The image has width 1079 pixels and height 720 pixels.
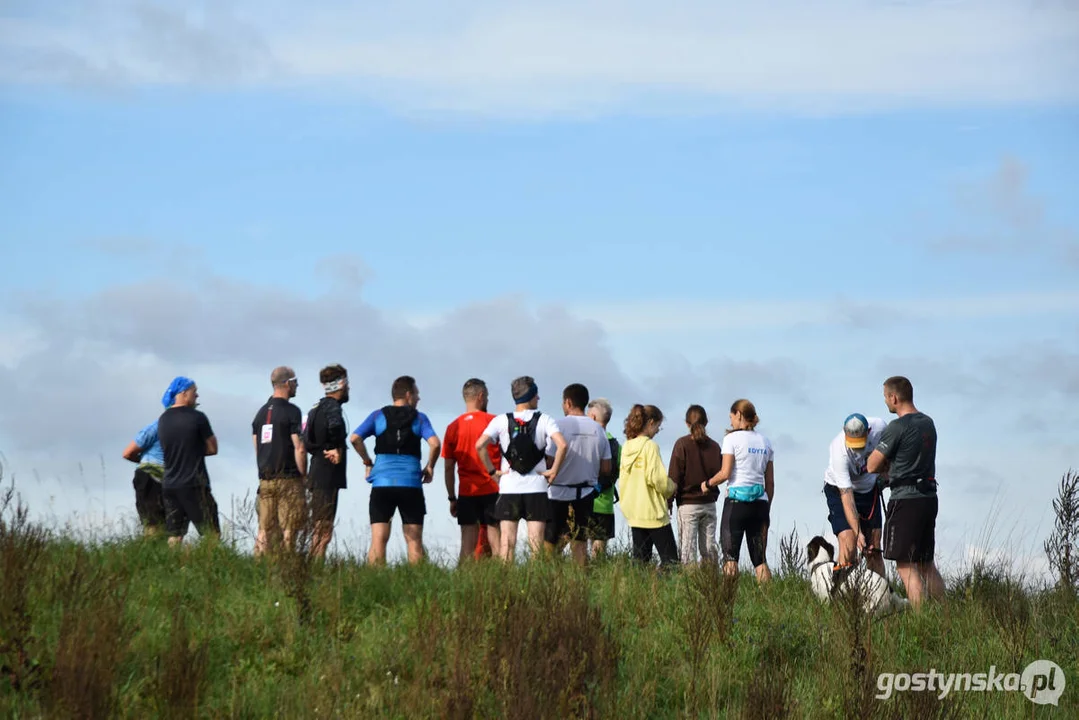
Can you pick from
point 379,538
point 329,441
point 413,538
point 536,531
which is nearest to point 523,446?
point 536,531

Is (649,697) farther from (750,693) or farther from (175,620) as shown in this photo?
(175,620)

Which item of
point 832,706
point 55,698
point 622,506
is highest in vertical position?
point 622,506

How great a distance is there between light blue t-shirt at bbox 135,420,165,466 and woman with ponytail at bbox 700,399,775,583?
5.70 m

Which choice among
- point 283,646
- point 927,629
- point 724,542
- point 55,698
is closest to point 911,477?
point 927,629

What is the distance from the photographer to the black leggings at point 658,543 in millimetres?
11898

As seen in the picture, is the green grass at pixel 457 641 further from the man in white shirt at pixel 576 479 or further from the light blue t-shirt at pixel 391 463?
the light blue t-shirt at pixel 391 463

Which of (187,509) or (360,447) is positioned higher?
(360,447)

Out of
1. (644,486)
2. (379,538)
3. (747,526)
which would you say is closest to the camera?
(379,538)

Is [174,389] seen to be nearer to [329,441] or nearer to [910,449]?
[329,441]

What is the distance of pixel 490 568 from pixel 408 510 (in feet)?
5.75

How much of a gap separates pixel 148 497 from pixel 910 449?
759 centimetres

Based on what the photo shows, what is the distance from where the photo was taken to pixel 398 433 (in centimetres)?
1134

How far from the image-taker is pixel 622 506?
39.3ft

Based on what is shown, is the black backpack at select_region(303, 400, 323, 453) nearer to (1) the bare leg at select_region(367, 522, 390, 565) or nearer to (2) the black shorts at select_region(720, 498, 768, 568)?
(1) the bare leg at select_region(367, 522, 390, 565)
